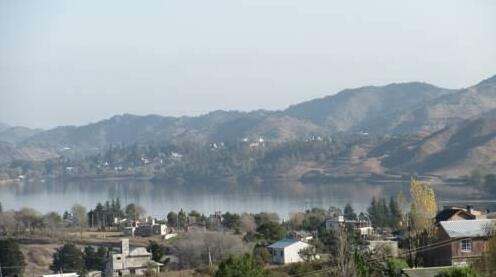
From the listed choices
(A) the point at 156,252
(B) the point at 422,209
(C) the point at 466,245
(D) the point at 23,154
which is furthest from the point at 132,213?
(D) the point at 23,154

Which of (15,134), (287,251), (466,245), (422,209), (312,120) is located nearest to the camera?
(466,245)

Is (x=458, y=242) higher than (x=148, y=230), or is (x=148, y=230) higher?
(x=458, y=242)

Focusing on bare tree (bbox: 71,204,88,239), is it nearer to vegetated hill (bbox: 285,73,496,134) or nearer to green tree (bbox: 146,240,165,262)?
green tree (bbox: 146,240,165,262)

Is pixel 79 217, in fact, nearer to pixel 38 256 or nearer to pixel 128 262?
pixel 38 256

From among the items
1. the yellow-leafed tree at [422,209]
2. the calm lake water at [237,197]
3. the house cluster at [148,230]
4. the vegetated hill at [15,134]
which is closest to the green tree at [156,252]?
the yellow-leafed tree at [422,209]

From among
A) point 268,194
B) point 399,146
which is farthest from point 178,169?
point 268,194

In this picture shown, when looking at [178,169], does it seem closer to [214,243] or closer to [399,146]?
[399,146]
